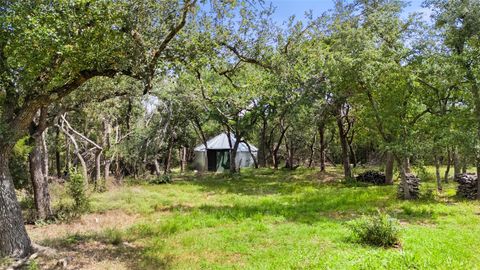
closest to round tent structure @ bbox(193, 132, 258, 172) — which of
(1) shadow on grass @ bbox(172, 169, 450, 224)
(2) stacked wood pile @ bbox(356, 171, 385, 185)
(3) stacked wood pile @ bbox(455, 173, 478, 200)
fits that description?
(2) stacked wood pile @ bbox(356, 171, 385, 185)

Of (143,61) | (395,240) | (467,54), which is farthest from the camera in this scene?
(467,54)

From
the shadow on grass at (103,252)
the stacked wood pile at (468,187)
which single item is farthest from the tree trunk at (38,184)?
the stacked wood pile at (468,187)

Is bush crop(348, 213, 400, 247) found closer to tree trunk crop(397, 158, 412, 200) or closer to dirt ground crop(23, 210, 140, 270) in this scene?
dirt ground crop(23, 210, 140, 270)

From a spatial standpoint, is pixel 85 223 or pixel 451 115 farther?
pixel 451 115

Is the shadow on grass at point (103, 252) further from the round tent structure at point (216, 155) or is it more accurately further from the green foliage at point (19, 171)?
the round tent structure at point (216, 155)

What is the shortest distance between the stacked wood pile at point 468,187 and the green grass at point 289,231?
1.84ft

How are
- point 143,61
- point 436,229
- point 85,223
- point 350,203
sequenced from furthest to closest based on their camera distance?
point 350,203, point 85,223, point 436,229, point 143,61

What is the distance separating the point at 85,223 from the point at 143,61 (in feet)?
18.9

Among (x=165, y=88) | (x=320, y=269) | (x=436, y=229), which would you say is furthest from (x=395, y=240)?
(x=165, y=88)

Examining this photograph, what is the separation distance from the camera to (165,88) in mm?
17156

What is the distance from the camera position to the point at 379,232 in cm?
713

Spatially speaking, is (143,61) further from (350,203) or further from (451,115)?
(451,115)

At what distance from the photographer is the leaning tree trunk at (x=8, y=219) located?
618cm

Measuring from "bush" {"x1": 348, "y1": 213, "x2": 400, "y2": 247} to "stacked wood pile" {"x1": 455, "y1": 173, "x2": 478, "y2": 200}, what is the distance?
726 centimetres
